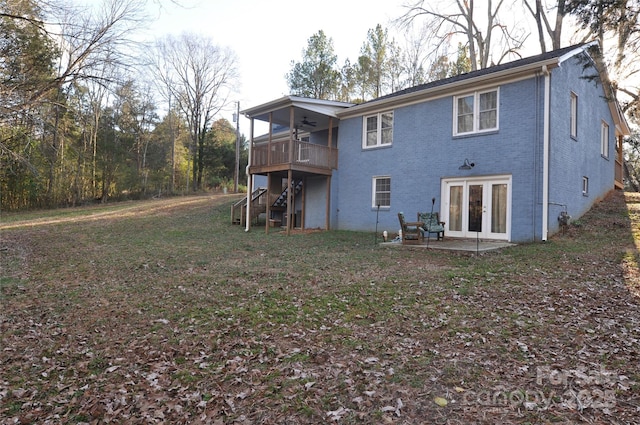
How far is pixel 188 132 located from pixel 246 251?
29.2 m

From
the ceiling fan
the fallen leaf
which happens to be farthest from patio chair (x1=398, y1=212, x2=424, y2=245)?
the fallen leaf

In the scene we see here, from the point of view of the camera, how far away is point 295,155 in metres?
15.1

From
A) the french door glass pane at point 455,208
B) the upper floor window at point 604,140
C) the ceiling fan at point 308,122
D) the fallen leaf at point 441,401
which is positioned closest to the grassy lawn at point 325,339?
the fallen leaf at point 441,401

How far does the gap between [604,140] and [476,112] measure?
8.72 m

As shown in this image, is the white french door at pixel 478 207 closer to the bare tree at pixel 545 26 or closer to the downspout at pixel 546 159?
the downspout at pixel 546 159

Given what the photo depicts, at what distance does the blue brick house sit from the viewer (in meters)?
11.0

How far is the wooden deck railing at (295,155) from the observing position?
595 inches

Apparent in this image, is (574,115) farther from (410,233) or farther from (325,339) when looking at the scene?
(325,339)

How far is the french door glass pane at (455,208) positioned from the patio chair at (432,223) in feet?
1.73

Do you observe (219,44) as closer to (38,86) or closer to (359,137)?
(359,137)

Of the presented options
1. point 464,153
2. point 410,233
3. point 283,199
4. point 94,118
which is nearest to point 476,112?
point 464,153

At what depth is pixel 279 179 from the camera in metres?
17.7

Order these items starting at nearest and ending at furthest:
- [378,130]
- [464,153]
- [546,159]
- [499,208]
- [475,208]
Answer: [546,159], [499,208], [475,208], [464,153], [378,130]

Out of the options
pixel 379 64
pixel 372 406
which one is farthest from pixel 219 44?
pixel 372 406
